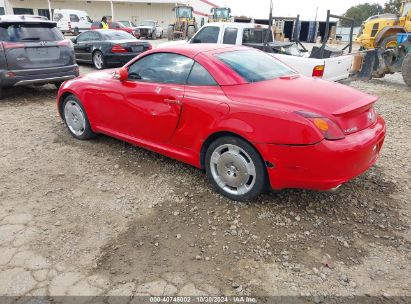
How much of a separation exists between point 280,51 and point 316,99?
16.7 ft

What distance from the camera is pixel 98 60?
11492 millimetres

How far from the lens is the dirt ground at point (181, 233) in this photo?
98.1 inches

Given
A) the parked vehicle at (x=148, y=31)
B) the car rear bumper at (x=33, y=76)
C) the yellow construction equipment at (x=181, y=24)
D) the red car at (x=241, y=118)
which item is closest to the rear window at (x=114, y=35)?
the car rear bumper at (x=33, y=76)

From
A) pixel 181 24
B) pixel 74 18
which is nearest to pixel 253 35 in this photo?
pixel 181 24

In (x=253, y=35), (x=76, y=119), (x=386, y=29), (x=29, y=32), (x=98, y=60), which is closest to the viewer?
(x=76, y=119)

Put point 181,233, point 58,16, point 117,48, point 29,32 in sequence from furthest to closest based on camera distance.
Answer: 1. point 58,16
2. point 117,48
3. point 29,32
4. point 181,233

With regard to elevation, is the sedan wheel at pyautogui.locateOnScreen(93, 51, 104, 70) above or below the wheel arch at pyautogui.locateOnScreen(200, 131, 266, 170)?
below

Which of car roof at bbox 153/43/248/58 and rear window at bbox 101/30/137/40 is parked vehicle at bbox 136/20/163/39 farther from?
car roof at bbox 153/43/248/58

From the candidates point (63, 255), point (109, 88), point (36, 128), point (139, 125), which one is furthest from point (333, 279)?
point (36, 128)

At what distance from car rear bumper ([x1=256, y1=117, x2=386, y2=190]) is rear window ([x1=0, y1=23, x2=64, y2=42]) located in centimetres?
608

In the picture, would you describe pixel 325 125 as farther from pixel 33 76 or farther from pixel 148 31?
pixel 148 31

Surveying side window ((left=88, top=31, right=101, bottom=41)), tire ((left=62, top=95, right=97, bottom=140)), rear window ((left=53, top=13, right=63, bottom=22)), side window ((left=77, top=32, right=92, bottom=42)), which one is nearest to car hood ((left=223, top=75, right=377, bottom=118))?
A: tire ((left=62, top=95, right=97, bottom=140))

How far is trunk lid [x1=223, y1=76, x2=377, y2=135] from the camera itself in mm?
2967

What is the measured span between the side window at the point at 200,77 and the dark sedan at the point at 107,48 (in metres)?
8.18
